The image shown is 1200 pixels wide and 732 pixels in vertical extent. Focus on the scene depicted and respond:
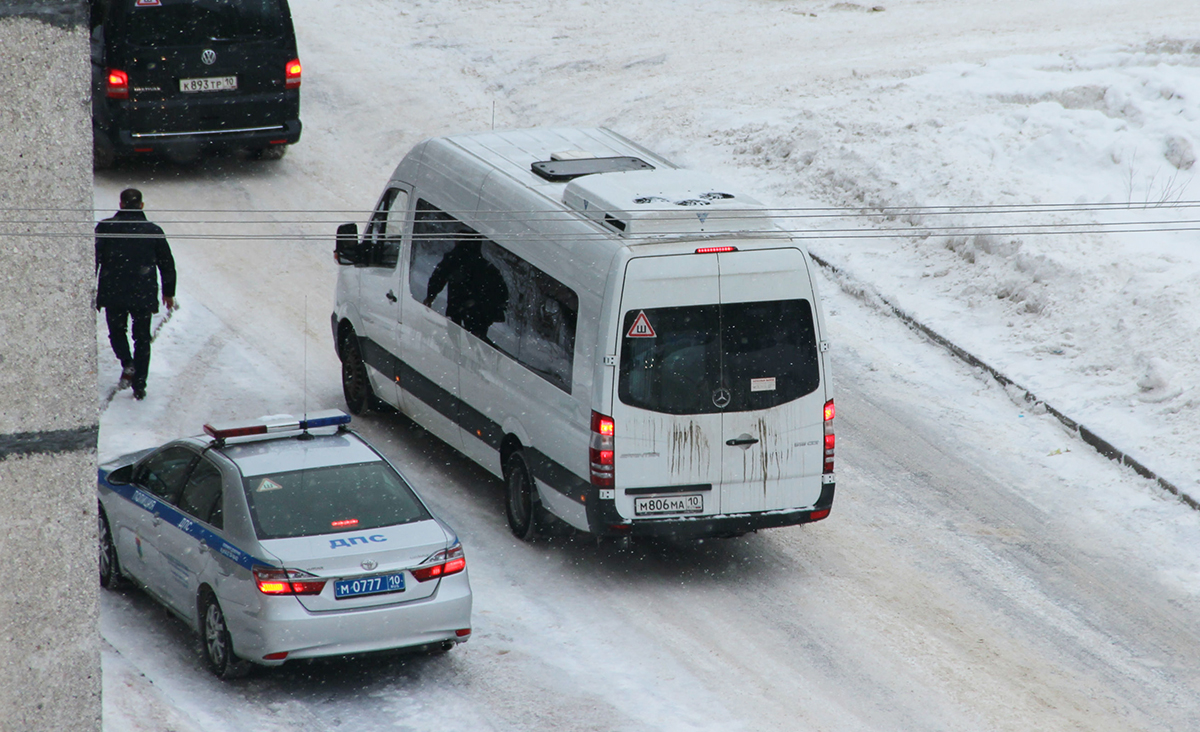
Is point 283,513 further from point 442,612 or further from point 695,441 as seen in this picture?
point 695,441

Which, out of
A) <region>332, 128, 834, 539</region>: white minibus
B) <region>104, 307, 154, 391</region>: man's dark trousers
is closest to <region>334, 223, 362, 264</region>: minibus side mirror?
<region>332, 128, 834, 539</region>: white minibus

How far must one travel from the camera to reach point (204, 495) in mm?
9383

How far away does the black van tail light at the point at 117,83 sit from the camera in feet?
55.2

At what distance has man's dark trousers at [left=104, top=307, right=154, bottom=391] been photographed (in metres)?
12.9

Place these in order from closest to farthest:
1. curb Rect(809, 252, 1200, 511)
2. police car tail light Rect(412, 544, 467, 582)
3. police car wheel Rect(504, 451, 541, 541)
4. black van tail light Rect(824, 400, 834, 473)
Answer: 1. police car tail light Rect(412, 544, 467, 582)
2. black van tail light Rect(824, 400, 834, 473)
3. police car wheel Rect(504, 451, 541, 541)
4. curb Rect(809, 252, 1200, 511)

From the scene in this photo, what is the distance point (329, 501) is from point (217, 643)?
1070 mm

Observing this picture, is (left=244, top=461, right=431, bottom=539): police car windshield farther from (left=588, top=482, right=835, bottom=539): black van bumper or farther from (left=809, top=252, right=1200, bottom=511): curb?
(left=809, top=252, right=1200, bottom=511): curb

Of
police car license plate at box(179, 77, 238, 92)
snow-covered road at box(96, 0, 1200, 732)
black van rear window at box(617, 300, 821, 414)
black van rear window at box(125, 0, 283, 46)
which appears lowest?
snow-covered road at box(96, 0, 1200, 732)

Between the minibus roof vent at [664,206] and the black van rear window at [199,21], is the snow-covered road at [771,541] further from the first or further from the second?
the minibus roof vent at [664,206]

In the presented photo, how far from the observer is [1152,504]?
11875 millimetres

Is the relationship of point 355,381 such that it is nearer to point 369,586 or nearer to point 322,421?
point 322,421

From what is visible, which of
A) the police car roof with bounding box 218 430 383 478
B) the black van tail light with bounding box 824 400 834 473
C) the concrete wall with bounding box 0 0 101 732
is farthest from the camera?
the black van tail light with bounding box 824 400 834 473

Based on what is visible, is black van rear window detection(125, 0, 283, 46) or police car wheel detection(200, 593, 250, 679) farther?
black van rear window detection(125, 0, 283, 46)

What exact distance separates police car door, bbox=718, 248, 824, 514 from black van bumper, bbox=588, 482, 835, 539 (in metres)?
0.07
